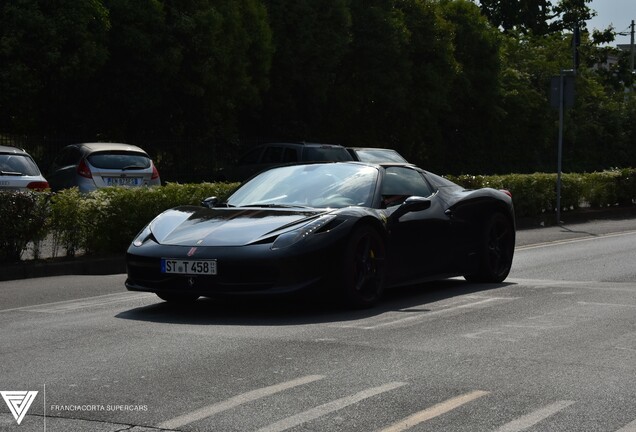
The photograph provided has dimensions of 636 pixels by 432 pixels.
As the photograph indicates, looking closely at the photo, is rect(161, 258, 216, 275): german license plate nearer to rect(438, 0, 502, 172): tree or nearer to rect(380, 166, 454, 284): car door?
rect(380, 166, 454, 284): car door

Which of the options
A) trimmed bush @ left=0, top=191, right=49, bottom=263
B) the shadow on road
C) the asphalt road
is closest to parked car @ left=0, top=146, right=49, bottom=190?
trimmed bush @ left=0, top=191, right=49, bottom=263

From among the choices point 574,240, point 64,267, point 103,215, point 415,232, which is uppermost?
point 415,232

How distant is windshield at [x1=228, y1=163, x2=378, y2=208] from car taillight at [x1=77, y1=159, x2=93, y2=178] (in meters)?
10.6

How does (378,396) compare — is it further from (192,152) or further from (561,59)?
(561,59)

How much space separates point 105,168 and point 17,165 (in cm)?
360

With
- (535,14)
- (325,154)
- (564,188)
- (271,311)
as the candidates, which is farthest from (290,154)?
(535,14)

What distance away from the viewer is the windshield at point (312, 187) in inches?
405

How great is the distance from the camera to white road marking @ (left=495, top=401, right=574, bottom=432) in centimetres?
557

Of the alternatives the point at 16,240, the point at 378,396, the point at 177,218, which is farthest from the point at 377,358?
the point at 16,240

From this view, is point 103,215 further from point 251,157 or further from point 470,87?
point 470,87

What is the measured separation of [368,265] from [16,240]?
17.8ft

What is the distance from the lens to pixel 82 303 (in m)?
10.5

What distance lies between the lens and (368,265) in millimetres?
9867

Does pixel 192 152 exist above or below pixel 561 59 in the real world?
below
